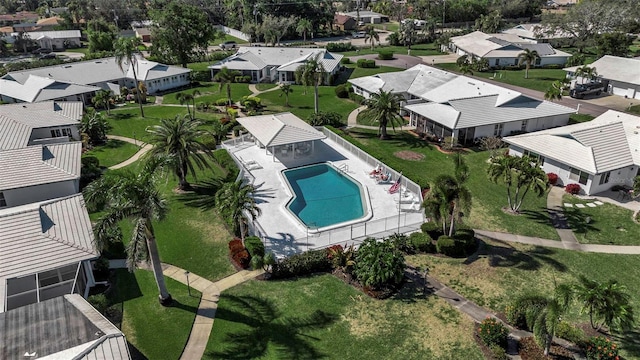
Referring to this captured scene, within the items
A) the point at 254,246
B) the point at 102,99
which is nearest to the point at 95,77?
the point at 102,99

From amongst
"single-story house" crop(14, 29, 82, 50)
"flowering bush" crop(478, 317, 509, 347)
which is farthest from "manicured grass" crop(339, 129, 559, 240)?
"single-story house" crop(14, 29, 82, 50)

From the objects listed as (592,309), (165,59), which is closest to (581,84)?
(592,309)

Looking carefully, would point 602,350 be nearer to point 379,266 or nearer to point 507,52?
point 379,266

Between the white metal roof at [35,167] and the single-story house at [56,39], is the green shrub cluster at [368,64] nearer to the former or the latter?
the white metal roof at [35,167]

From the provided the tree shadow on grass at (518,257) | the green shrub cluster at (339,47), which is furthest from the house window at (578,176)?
the green shrub cluster at (339,47)

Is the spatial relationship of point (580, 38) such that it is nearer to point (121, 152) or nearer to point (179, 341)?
point (121, 152)
